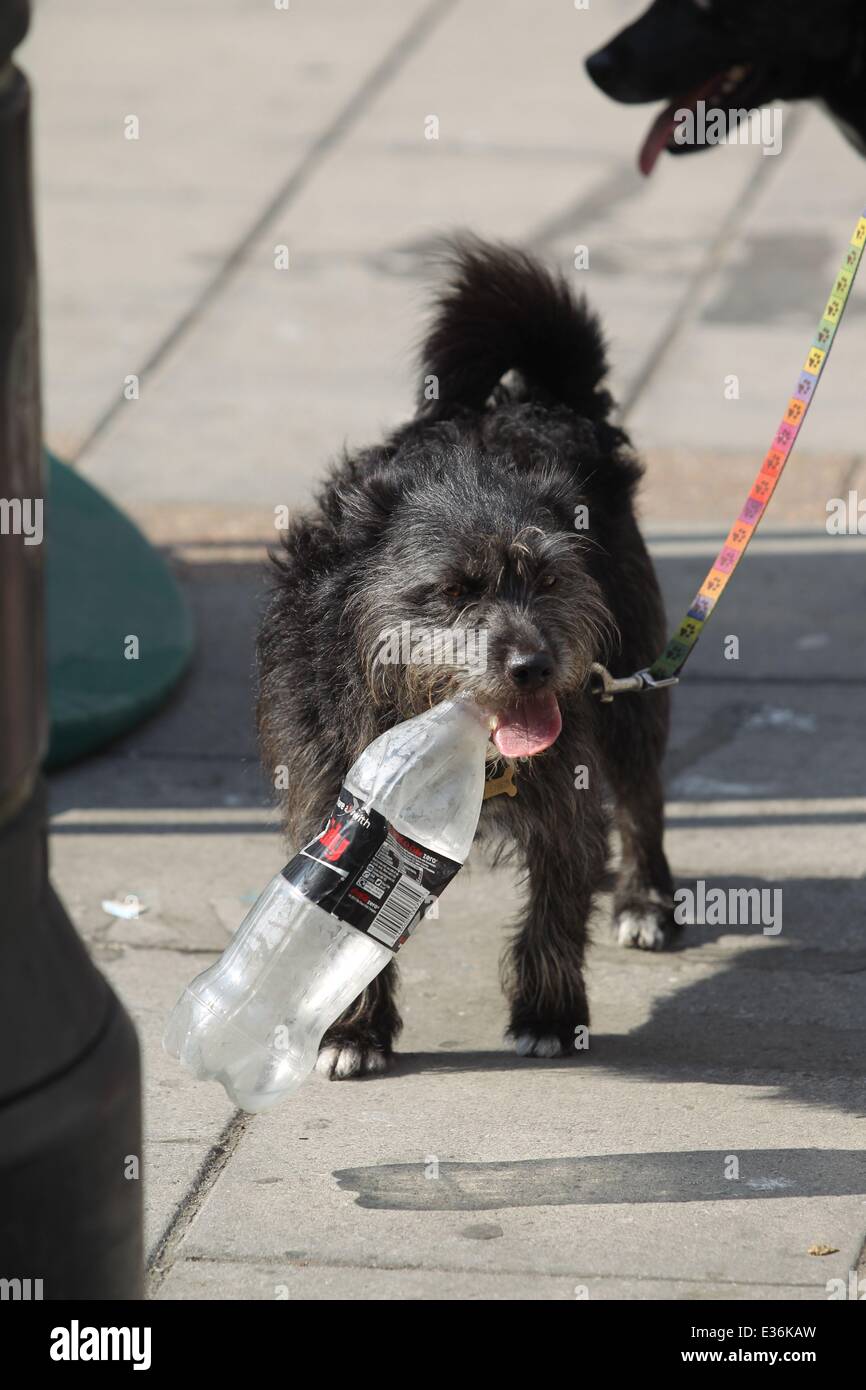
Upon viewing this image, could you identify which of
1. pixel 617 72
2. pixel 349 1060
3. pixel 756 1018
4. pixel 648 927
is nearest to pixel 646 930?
pixel 648 927

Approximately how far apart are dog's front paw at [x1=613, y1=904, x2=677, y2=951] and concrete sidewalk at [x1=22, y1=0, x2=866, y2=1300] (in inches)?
1.8

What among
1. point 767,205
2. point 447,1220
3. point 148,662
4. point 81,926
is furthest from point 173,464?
point 447,1220

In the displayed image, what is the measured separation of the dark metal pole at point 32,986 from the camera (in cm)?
246

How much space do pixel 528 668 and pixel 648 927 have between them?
57.5 inches

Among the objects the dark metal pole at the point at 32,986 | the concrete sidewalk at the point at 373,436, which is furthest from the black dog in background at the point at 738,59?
the dark metal pole at the point at 32,986

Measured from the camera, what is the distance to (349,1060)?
14.1 ft

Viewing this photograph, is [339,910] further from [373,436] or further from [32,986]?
[373,436]

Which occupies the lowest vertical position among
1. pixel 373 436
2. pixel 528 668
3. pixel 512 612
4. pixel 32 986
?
pixel 32 986

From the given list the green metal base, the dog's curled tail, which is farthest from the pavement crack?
the green metal base
